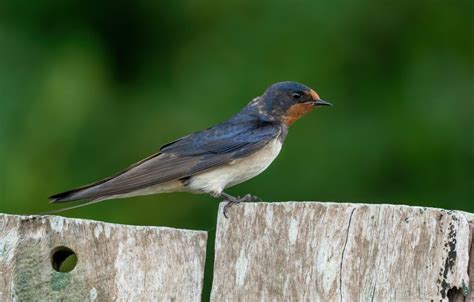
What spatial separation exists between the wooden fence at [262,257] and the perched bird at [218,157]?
1472mm

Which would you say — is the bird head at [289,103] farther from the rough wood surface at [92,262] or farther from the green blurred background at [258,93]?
the rough wood surface at [92,262]

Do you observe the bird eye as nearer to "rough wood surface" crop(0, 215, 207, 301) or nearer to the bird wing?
the bird wing

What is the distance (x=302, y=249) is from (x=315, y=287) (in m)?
0.11

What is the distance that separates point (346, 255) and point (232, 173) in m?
2.22

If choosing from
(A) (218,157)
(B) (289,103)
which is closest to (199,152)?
(A) (218,157)

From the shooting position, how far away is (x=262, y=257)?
3119 millimetres

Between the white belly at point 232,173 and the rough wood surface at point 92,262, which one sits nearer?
the rough wood surface at point 92,262

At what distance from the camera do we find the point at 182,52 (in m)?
7.10

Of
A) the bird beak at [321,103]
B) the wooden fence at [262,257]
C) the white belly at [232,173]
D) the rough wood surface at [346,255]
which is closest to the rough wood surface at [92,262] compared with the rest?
the wooden fence at [262,257]

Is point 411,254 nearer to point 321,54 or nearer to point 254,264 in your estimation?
point 254,264

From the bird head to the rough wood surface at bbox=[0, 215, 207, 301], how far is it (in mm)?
2575

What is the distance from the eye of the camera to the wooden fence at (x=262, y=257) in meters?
2.97

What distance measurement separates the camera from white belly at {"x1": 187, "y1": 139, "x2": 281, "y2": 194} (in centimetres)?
513

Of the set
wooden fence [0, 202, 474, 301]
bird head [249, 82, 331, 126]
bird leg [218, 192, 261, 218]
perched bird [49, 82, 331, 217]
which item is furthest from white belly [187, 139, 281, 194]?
wooden fence [0, 202, 474, 301]
